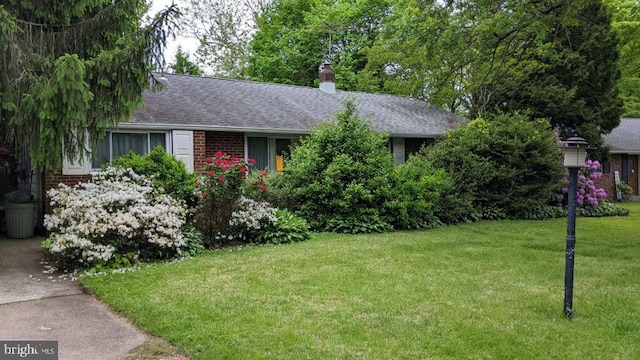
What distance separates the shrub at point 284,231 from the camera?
9859 mm

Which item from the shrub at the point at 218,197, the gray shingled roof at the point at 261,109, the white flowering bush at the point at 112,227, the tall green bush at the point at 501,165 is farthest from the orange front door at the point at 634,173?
the white flowering bush at the point at 112,227

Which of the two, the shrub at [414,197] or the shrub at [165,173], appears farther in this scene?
the shrub at [414,197]

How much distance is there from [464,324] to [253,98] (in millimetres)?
12220

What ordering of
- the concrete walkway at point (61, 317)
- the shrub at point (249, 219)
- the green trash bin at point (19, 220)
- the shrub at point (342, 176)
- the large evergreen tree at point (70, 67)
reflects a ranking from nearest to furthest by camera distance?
1. the concrete walkway at point (61, 317)
2. the large evergreen tree at point (70, 67)
3. the shrub at point (249, 219)
4. the green trash bin at point (19, 220)
5. the shrub at point (342, 176)

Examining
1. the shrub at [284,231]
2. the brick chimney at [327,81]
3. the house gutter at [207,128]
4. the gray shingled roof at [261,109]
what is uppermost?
the brick chimney at [327,81]

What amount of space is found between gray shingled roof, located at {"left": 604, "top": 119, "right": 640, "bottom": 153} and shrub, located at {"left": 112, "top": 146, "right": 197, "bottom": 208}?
2048cm

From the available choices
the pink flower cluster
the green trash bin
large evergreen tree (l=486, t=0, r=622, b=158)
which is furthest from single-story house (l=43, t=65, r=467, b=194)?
large evergreen tree (l=486, t=0, r=622, b=158)

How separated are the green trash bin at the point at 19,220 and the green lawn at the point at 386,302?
4588 millimetres

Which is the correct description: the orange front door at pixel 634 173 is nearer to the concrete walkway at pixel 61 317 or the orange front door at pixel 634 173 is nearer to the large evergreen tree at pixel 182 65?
the large evergreen tree at pixel 182 65

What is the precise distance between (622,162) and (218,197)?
72.7ft

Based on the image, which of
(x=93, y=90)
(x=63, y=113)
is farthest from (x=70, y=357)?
(x=93, y=90)

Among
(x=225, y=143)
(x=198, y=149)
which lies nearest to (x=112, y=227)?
(x=198, y=149)

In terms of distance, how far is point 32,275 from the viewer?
23.5ft

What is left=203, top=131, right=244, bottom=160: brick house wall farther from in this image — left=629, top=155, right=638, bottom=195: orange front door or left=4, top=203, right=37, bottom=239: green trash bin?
left=629, top=155, right=638, bottom=195: orange front door
